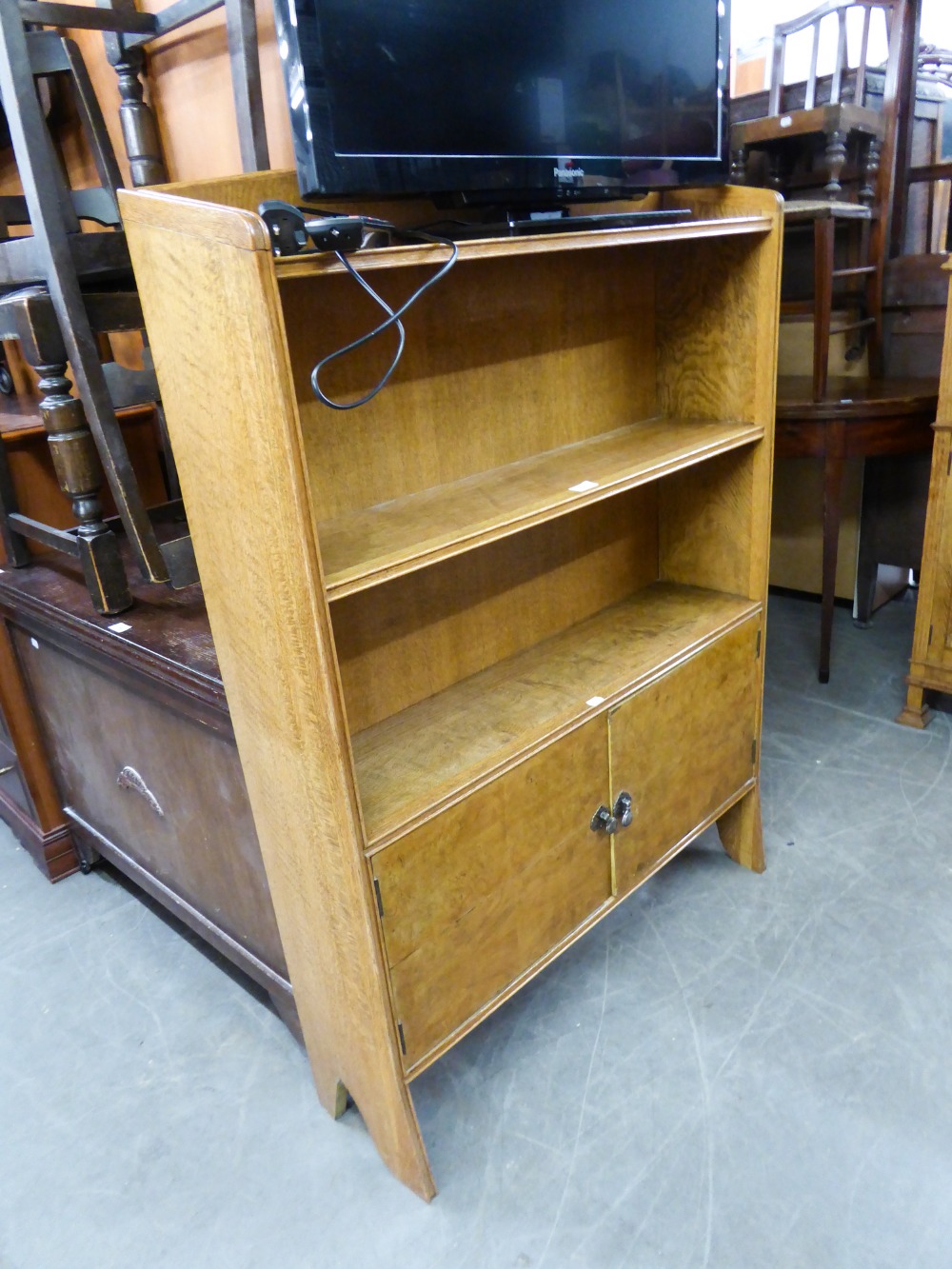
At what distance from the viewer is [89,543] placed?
1514mm

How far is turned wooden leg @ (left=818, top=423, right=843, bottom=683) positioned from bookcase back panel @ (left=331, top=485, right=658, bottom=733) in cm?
92

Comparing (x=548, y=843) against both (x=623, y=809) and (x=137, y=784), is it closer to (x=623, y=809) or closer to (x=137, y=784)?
(x=623, y=809)

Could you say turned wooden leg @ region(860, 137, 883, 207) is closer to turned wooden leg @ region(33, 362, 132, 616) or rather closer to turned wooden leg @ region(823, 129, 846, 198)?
turned wooden leg @ region(823, 129, 846, 198)

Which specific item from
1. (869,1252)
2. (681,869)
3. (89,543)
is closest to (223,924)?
(89,543)

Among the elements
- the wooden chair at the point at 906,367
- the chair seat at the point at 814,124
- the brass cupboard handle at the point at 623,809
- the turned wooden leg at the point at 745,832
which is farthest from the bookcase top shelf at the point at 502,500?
the wooden chair at the point at 906,367

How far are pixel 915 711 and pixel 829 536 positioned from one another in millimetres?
547

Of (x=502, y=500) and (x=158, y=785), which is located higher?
(x=502, y=500)

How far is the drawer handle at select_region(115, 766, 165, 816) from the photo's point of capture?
1.61m

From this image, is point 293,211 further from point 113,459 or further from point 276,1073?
point 276,1073

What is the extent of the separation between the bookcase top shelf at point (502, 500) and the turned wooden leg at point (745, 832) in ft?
2.46

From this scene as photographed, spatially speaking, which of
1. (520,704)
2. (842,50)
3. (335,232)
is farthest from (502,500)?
(842,50)

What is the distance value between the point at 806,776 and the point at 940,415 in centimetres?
92

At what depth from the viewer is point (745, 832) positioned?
1874mm

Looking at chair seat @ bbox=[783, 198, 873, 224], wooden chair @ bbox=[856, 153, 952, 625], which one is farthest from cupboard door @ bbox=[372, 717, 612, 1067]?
wooden chair @ bbox=[856, 153, 952, 625]
